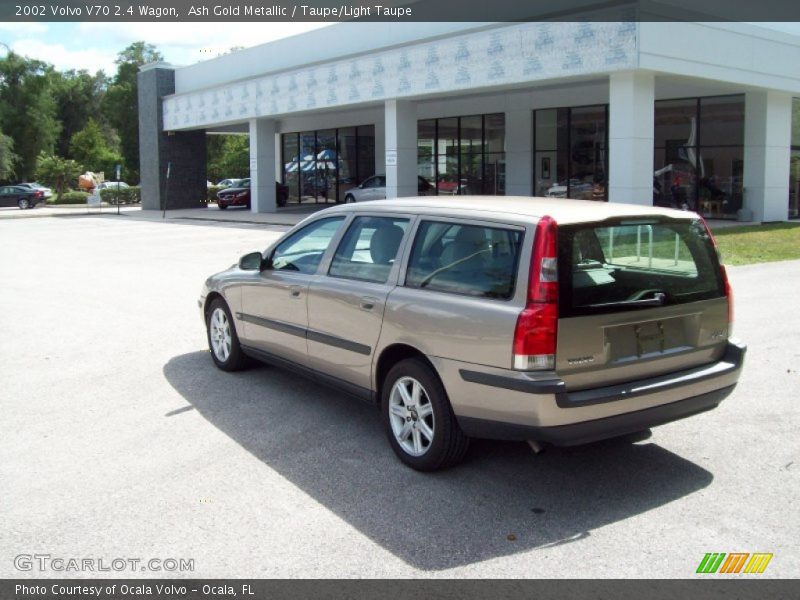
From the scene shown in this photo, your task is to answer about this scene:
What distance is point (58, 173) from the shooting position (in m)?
58.8

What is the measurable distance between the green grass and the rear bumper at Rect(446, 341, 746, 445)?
1180 centimetres

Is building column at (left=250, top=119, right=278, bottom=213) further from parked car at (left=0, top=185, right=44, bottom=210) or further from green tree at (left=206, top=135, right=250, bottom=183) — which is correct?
green tree at (left=206, top=135, right=250, bottom=183)

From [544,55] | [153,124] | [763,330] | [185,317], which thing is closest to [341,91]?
[544,55]

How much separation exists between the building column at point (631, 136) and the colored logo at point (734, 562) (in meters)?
17.6

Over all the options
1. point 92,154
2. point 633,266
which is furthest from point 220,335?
point 92,154

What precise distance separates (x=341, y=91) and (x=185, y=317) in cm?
2089

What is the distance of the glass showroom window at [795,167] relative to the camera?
2820 centimetres

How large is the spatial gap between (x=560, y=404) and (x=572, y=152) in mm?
27089

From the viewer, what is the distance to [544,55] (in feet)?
71.2

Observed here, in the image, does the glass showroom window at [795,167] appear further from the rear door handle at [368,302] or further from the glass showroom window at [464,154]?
the rear door handle at [368,302]

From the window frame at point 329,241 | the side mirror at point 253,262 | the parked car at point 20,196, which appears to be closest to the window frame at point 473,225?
the window frame at point 329,241

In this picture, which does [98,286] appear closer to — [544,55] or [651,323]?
[651,323]

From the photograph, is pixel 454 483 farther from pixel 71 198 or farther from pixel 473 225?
pixel 71 198

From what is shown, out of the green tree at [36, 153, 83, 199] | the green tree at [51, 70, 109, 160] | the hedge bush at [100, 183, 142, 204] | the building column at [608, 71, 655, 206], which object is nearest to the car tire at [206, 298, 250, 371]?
the building column at [608, 71, 655, 206]
